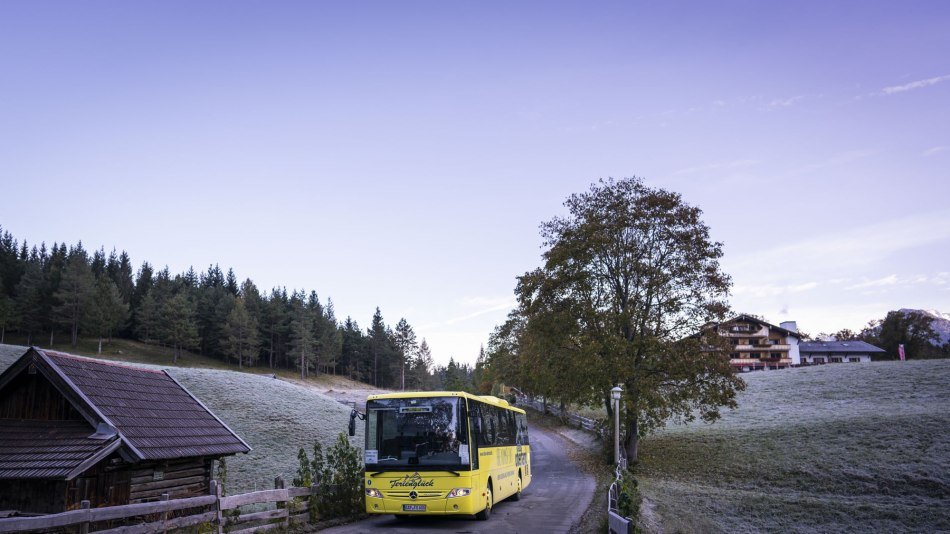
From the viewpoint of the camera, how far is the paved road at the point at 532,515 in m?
17.1

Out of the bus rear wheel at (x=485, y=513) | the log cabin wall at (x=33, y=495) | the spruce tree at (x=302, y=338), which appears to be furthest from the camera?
the spruce tree at (x=302, y=338)

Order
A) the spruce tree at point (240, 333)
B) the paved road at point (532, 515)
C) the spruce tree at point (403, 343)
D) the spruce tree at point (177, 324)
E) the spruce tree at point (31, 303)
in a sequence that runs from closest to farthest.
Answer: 1. the paved road at point (532, 515)
2. the spruce tree at point (31, 303)
3. the spruce tree at point (177, 324)
4. the spruce tree at point (240, 333)
5. the spruce tree at point (403, 343)

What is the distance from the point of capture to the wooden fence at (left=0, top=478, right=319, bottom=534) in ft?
33.2

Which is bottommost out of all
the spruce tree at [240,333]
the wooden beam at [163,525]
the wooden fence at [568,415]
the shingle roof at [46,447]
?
the wooden fence at [568,415]

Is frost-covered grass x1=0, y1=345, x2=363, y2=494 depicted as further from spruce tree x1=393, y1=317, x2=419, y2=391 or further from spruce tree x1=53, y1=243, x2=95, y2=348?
spruce tree x1=393, y1=317, x2=419, y2=391

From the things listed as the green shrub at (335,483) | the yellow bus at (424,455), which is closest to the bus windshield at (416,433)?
the yellow bus at (424,455)

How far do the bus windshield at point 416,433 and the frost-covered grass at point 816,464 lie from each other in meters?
7.24

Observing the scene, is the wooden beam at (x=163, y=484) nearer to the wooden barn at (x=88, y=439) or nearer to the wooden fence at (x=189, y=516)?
the wooden barn at (x=88, y=439)

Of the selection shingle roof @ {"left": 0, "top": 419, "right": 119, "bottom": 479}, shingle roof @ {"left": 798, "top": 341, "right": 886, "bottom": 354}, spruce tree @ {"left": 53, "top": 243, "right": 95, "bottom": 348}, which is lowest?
shingle roof @ {"left": 0, "top": 419, "right": 119, "bottom": 479}

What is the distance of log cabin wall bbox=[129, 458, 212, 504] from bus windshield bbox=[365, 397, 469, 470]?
584 cm

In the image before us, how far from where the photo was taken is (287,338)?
413ft

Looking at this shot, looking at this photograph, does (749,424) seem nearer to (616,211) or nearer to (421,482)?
(616,211)

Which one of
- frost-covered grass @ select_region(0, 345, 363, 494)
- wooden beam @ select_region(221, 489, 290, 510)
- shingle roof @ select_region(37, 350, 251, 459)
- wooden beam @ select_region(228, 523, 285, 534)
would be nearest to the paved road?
wooden beam @ select_region(228, 523, 285, 534)

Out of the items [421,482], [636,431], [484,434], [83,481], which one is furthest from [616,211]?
[83,481]
